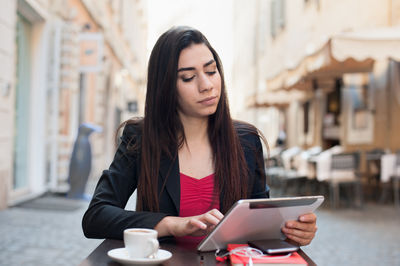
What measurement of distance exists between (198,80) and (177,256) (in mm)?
635

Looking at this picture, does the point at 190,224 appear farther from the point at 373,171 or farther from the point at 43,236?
the point at 373,171

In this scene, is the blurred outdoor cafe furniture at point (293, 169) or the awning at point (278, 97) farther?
the awning at point (278, 97)

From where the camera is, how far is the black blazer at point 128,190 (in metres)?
1.58

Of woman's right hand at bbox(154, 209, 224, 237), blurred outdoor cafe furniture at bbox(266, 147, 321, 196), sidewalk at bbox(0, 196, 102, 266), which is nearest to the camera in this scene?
woman's right hand at bbox(154, 209, 224, 237)

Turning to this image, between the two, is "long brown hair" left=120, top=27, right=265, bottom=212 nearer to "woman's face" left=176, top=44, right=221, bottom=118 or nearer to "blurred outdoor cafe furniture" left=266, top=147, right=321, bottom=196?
"woman's face" left=176, top=44, right=221, bottom=118

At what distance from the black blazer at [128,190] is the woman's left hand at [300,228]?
392 mm

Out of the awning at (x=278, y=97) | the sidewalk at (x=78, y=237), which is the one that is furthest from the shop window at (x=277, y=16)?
the sidewalk at (x=78, y=237)

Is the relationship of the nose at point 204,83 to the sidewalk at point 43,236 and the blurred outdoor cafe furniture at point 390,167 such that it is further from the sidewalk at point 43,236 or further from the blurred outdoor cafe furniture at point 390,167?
the blurred outdoor cafe furniture at point 390,167

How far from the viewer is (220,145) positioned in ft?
6.12

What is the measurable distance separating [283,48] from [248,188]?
16056 mm

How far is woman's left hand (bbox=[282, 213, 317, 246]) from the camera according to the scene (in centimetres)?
145

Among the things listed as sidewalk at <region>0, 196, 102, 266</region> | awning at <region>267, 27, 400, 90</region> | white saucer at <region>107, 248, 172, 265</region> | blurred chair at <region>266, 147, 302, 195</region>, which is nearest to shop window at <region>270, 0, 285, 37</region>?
blurred chair at <region>266, 147, 302, 195</region>

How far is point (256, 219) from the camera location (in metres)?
1.34

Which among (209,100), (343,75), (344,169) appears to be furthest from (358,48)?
(209,100)
